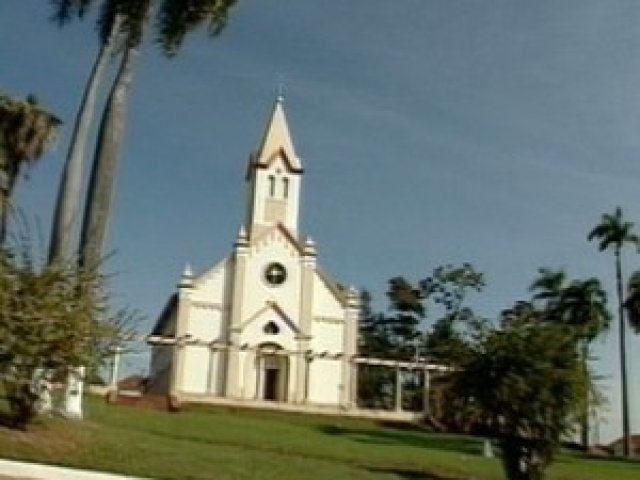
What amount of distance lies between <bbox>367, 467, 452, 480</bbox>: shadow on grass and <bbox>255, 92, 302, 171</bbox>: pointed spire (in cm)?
4849

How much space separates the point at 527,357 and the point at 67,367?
1075cm

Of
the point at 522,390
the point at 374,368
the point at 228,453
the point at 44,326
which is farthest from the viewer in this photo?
the point at 374,368

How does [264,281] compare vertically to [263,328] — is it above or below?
above

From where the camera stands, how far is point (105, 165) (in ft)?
71.4

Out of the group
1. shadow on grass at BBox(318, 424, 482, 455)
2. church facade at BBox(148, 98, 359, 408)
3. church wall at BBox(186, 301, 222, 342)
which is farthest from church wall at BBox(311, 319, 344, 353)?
shadow on grass at BBox(318, 424, 482, 455)

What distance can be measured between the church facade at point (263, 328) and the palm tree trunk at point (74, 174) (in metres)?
37.5

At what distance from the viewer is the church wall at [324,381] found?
62.2 metres

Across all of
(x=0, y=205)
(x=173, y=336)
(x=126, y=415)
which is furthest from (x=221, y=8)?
(x=173, y=336)

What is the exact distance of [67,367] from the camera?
55.6 feet

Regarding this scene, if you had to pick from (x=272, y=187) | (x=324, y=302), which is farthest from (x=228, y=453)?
(x=272, y=187)

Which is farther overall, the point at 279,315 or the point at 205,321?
the point at 279,315

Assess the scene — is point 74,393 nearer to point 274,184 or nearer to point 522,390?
point 522,390

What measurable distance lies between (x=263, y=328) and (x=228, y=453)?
43274 mm

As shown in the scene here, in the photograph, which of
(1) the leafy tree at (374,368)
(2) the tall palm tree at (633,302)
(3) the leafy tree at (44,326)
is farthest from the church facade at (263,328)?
(3) the leafy tree at (44,326)
